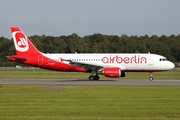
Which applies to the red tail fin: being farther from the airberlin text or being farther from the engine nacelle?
the engine nacelle

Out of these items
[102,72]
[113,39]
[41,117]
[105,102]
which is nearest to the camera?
[41,117]

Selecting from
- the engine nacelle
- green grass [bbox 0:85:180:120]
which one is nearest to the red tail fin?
the engine nacelle

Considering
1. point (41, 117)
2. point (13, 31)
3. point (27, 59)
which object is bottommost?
point (41, 117)

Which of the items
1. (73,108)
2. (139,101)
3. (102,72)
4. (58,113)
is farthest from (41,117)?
(102,72)

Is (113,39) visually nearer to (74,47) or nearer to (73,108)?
(74,47)

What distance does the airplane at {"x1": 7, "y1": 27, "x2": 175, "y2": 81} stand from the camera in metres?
46.3

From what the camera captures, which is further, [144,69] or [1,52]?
[1,52]

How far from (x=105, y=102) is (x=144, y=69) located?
87.7ft

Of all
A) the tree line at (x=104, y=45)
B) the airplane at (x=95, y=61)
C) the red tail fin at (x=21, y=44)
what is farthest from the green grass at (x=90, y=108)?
the tree line at (x=104, y=45)

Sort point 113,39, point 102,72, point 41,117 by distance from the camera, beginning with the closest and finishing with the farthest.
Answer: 1. point 41,117
2. point 102,72
3. point 113,39

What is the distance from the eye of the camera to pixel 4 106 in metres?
18.8

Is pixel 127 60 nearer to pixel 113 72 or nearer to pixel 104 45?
pixel 113 72

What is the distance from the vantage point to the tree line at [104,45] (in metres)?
112

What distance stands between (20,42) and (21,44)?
0.86ft
